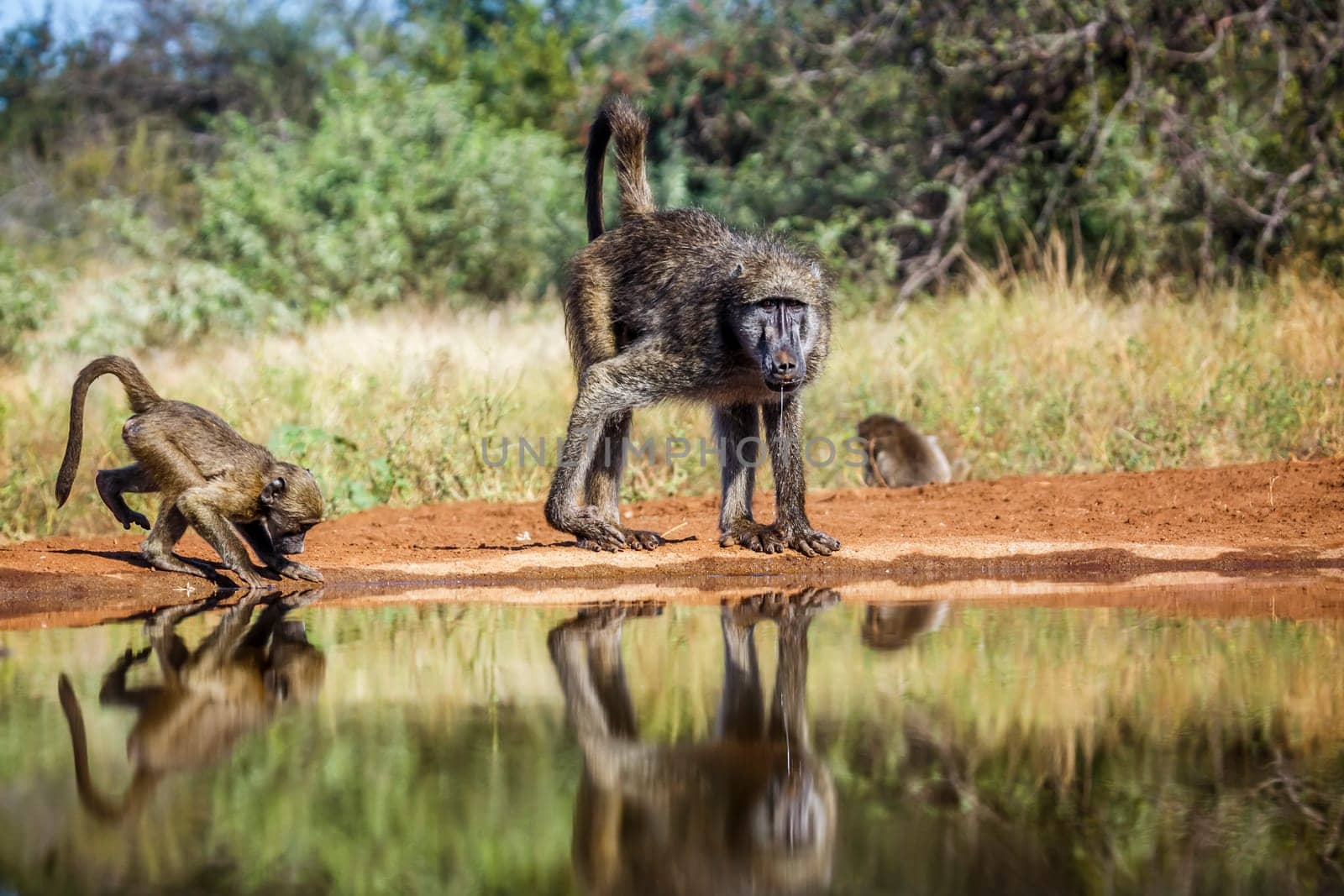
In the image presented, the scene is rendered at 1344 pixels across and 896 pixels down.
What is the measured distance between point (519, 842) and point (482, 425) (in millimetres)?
6555

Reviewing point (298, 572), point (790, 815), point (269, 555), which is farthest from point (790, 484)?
point (790, 815)

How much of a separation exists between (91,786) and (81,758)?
274 millimetres

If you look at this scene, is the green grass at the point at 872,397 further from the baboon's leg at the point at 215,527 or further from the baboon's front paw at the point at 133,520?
the baboon's leg at the point at 215,527

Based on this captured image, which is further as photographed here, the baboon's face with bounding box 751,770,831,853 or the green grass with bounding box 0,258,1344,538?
the green grass with bounding box 0,258,1344,538

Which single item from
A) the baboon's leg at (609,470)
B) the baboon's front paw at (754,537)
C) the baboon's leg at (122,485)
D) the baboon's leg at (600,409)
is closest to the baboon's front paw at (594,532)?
the baboon's leg at (600,409)

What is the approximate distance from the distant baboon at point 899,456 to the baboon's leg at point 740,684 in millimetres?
3949

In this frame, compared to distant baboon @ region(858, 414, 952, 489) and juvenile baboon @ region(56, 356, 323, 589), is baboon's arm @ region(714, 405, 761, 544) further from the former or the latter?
distant baboon @ region(858, 414, 952, 489)

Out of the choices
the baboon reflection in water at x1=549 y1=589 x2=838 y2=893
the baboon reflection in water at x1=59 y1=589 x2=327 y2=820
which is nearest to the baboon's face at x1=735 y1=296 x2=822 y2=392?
the baboon reflection in water at x1=549 y1=589 x2=838 y2=893

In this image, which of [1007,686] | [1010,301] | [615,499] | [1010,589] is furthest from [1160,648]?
[1010,301]

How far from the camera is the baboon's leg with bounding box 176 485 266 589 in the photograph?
255 inches

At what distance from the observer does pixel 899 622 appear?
18.3ft

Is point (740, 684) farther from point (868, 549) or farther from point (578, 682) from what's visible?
point (868, 549)

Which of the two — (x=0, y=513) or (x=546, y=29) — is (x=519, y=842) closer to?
(x=0, y=513)

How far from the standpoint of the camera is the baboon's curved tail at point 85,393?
22.3 feet
